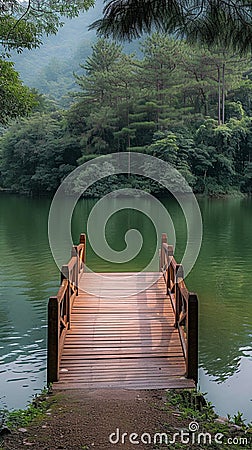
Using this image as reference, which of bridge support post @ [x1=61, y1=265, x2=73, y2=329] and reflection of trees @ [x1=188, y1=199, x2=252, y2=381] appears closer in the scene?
bridge support post @ [x1=61, y1=265, x2=73, y2=329]

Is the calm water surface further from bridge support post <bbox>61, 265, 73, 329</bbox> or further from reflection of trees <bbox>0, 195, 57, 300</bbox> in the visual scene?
bridge support post <bbox>61, 265, 73, 329</bbox>

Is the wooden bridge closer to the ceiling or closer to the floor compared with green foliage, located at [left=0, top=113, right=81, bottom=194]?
closer to the floor

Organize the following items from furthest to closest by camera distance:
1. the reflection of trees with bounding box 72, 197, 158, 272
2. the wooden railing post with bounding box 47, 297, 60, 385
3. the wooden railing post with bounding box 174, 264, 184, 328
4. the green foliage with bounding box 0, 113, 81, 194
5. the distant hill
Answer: the distant hill → the green foliage with bounding box 0, 113, 81, 194 → the reflection of trees with bounding box 72, 197, 158, 272 → the wooden railing post with bounding box 174, 264, 184, 328 → the wooden railing post with bounding box 47, 297, 60, 385

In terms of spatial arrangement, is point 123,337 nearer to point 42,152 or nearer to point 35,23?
point 35,23

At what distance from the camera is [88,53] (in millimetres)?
64562

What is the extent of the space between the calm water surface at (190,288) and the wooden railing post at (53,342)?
0.55 meters

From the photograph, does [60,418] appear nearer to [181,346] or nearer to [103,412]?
[103,412]

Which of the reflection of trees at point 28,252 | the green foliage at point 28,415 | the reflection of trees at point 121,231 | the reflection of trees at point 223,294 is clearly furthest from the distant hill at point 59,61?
the green foliage at point 28,415

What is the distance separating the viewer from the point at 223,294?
26.2ft

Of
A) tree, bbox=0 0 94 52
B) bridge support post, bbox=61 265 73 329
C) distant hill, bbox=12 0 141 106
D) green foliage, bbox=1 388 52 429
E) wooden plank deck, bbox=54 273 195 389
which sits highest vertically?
distant hill, bbox=12 0 141 106

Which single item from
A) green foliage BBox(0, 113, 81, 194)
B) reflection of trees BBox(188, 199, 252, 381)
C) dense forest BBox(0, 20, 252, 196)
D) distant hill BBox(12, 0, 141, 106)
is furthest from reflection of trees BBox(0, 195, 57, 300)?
distant hill BBox(12, 0, 141, 106)

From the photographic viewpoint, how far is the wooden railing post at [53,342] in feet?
12.7

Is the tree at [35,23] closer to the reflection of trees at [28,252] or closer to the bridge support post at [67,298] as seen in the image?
the reflection of trees at [28,252]

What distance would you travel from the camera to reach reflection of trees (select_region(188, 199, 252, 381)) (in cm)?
544
